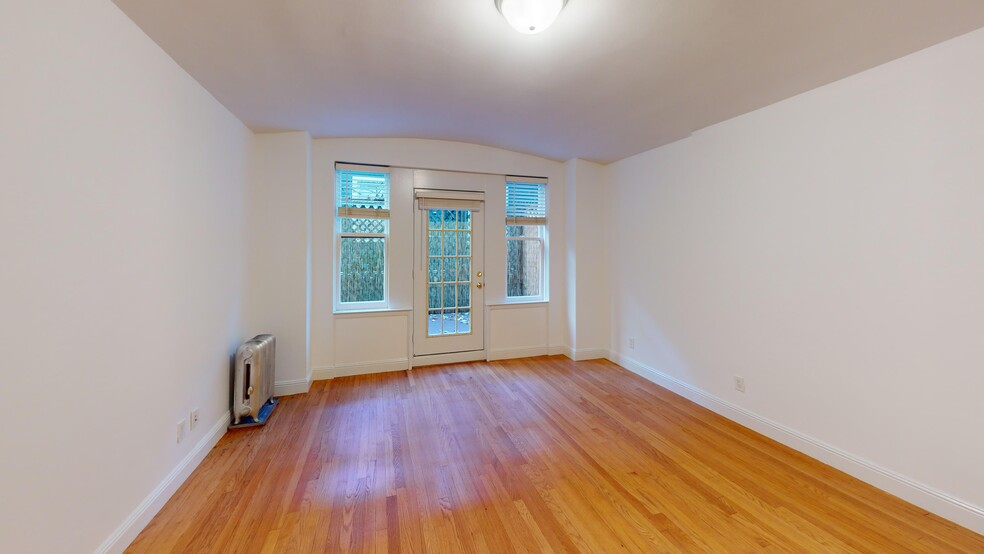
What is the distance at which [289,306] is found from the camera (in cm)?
333

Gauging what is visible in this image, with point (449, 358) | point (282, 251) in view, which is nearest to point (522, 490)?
point (449, 358)

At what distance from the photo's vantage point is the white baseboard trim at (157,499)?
60.0 inches

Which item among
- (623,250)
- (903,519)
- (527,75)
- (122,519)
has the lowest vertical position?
(903,519)

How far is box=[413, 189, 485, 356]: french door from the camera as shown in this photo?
416cm

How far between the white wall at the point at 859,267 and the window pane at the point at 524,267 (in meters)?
1.90

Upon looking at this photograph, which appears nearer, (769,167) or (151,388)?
(151,388)

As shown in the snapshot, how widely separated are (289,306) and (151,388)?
1562 mm

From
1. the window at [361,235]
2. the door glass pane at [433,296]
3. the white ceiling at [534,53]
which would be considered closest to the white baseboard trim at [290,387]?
the window at [361,235]

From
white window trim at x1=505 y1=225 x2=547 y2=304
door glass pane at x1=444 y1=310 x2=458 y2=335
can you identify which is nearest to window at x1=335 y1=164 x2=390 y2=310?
door glass pane at x1=444 y1=310 x2=458 y2=335

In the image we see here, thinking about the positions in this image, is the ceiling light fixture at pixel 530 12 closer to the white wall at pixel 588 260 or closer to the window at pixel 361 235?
the window at pixel 361 235

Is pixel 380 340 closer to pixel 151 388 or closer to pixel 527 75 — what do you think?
pixel 151 388

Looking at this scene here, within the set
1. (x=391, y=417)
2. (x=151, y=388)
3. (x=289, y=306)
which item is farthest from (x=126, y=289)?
(x=391, y=417)

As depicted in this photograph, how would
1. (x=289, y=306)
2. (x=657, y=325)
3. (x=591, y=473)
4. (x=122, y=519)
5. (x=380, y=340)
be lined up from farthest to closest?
(x=380, y=340) < (x=657, y=325) < (x=289, y=306) < (x=591, y=473) < (x=122, y=519)

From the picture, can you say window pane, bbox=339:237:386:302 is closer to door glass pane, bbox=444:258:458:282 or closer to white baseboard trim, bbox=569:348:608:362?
door glass pane, bbox=444:258:458:282
